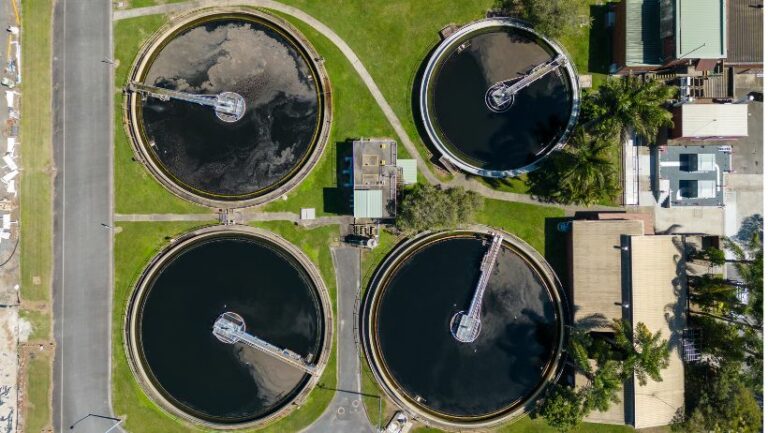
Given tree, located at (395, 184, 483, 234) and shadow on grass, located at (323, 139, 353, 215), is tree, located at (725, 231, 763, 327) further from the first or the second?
shadow on grass, located at (323, 139, 353, 215)

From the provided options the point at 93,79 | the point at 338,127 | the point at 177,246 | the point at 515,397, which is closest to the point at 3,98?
the point at 93,79

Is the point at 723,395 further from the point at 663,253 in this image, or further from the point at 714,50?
the point at 714,50

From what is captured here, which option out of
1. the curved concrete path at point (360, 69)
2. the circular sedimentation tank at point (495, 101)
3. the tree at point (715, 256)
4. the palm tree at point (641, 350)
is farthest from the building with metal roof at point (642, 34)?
the palm tree at point (641, 350)

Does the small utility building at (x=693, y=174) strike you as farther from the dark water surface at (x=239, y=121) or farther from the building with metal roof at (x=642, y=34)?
the dark water surface at (x=239, y=121)

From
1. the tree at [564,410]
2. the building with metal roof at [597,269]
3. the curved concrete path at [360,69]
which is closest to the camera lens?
the tree at [564,410]

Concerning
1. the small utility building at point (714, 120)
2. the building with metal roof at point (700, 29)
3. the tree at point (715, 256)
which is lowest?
the tree at point (715, 256)

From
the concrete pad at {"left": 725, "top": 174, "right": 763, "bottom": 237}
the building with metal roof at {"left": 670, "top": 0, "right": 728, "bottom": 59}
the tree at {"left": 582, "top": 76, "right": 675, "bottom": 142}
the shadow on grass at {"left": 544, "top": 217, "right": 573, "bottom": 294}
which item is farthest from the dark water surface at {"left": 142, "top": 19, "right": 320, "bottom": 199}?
the concrete pad at {"left": 725, "top": 174, "right": 763, "bottom": 237}
